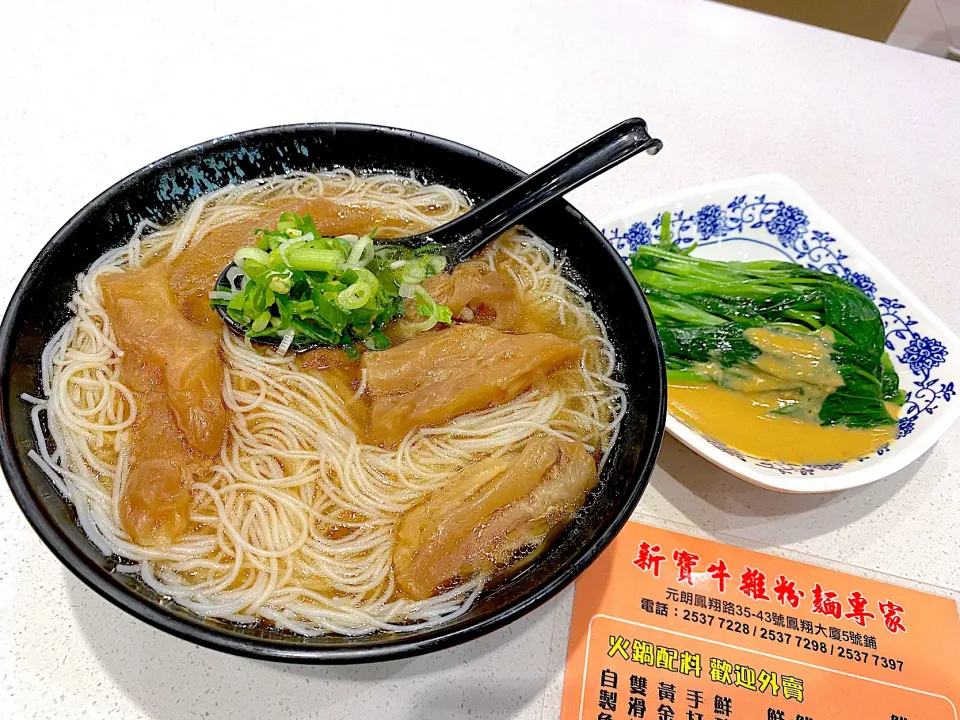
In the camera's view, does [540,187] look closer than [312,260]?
No

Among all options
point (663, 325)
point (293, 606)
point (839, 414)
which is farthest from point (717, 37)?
point (293, 606)

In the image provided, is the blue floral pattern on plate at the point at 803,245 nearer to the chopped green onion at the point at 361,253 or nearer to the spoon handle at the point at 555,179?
the spoon handle at the point at 555,179

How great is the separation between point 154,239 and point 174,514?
764 mm

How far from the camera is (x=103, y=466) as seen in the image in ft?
4.39

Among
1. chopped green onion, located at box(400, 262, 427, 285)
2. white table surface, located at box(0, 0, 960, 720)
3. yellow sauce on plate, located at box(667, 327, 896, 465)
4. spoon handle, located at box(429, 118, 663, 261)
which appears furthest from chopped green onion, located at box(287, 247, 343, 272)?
yellow sauce on plate, located at box(667, 327, 896, 465)

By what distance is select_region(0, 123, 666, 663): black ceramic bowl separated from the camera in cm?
108

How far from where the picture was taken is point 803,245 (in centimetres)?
234

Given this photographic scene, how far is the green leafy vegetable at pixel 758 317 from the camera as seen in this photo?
1949mm

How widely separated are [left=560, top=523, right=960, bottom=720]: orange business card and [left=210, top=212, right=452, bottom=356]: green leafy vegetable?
813mm

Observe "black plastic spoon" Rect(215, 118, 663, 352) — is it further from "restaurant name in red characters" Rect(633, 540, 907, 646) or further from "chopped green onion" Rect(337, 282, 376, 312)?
"restaurant name in red characters" Rect(633, 540, 907, 646)

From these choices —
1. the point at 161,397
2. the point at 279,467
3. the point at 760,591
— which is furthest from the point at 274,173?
the point at 760,591

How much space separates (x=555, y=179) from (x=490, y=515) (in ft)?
2.88

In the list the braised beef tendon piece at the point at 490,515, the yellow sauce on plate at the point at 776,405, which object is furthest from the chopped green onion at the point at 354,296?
the yellow sauce on plate at the point at 776,405

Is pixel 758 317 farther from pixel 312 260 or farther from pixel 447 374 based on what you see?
pixel 312 260
